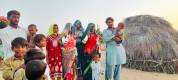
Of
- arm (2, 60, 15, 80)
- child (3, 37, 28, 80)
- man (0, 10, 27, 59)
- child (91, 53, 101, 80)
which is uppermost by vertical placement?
man (0, 10, 27, 59)

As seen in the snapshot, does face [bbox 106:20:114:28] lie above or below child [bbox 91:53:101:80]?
above

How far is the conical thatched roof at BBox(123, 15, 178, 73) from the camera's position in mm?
17125

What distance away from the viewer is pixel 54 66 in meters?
10.0

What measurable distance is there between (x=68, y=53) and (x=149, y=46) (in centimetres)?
734

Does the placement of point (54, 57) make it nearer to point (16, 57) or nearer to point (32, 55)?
point (16, 57)

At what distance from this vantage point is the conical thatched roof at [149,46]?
17.1 meters

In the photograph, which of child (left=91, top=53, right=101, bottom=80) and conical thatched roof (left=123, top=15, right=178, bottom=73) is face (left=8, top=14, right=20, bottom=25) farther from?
conical thatched roof (left=123, top=15, right=178, bottom=73)

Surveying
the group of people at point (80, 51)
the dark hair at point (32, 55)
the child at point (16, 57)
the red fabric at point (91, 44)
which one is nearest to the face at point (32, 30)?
the group of people at point (80, 51)

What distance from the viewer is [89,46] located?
34.9 feet

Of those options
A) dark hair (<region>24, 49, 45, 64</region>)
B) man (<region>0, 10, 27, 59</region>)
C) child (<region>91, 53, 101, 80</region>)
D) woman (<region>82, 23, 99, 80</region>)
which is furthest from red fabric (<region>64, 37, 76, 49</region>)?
dark hair (<region>24, 49, 45, 64</region>)

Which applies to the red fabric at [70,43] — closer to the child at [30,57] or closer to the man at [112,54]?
the man at [112,54]

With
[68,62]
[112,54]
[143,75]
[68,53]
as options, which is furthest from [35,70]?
[143,75]

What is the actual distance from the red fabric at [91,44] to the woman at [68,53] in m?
0.31

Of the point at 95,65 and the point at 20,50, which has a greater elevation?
the point at 20,50
